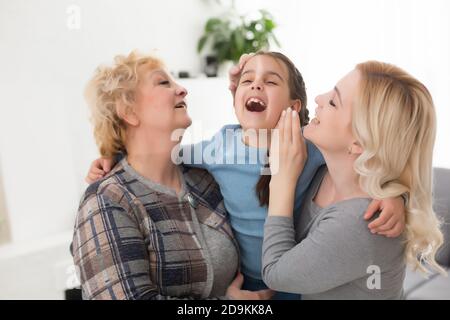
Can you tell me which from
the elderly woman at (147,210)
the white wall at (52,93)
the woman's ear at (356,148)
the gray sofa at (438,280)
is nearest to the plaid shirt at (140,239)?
the elderly woman at (147,210)

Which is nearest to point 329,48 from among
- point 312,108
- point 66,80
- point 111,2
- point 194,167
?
point 312,108

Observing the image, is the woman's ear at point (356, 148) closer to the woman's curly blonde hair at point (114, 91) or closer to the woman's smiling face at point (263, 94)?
the woman's smiling face at point (263, 94)

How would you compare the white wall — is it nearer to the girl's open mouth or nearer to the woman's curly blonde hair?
the woman's curly blonde hair

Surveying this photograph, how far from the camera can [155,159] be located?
76cm

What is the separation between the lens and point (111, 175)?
28.8 inches

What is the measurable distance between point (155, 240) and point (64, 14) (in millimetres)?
504

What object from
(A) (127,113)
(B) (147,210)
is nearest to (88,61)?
(A) (127,113)

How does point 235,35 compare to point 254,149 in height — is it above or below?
above

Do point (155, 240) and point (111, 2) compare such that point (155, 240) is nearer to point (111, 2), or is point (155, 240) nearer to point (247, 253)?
point (247, 253)

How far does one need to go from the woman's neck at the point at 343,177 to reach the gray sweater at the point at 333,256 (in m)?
0.02

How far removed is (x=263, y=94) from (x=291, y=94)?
46 mm

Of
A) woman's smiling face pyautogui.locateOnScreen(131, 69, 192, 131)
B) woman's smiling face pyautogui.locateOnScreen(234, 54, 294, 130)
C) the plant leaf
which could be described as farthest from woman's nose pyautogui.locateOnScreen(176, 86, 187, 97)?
Result: the plant leaf

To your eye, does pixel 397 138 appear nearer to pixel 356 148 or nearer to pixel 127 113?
pixel 356 148
